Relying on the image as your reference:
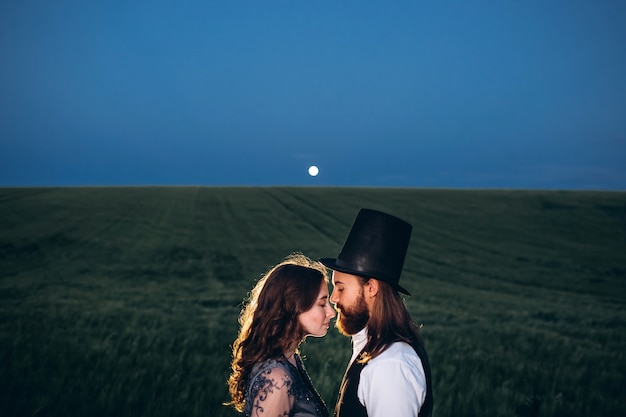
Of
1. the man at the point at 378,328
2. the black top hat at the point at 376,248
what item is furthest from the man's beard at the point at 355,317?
the black top hat at the point at 376,248

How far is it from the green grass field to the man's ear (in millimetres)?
3746

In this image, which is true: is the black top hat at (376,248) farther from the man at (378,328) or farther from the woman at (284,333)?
the woman at (284,333)

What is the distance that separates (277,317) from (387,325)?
1.85ft

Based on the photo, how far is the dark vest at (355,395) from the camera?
2.59 m

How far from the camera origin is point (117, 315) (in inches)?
559

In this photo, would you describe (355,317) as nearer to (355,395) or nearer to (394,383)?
(355,395)

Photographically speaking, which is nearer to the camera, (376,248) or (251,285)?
(376,248)

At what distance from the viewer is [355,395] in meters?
2.64

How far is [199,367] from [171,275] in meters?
19.4

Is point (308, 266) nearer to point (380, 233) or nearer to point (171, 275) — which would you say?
point (380, 233)

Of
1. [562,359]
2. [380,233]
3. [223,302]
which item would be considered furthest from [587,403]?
[223,302]

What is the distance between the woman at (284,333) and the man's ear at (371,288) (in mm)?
223

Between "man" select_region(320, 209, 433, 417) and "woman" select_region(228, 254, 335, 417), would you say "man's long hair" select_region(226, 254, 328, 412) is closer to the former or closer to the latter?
"woman" select_region(228, 254, 335, 417)

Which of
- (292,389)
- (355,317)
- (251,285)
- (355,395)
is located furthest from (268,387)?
(251,285)
